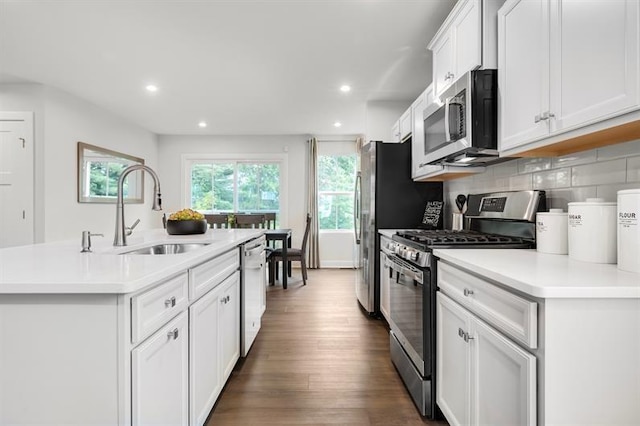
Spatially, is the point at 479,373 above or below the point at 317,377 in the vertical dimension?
above

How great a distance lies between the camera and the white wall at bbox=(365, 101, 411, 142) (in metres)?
4.43

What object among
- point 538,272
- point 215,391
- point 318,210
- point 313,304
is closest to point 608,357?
point 538,272

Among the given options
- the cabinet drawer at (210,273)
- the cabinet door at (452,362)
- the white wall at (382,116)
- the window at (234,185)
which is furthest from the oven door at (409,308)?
the window at (234,185)

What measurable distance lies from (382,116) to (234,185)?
11.2ft

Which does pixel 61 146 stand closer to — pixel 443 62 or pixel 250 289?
pixel 250 289

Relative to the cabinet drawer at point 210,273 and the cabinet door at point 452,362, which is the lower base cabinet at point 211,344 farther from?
the cabinet door at point 452,362

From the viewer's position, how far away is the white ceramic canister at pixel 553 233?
1.52 m

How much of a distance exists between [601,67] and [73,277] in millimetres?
1855

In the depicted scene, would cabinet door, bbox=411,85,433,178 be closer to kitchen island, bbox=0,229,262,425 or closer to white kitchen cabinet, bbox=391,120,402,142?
white kitchen cabinet, bbox=391,120,402,142

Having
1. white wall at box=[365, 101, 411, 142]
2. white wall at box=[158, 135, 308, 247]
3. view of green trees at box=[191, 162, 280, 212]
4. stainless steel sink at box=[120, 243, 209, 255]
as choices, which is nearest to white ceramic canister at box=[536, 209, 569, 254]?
stainless steel sink at box=[120, 243, 209, 255]

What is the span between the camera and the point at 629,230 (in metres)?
1.10

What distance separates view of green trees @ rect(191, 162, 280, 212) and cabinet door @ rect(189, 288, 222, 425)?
480 cm

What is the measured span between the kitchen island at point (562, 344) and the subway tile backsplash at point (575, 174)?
44cm

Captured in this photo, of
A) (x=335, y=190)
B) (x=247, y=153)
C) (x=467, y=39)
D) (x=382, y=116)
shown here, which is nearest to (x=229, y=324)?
(x=467, y=39)
